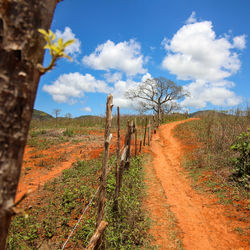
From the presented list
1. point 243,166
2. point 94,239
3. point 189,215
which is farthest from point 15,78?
point 243,166

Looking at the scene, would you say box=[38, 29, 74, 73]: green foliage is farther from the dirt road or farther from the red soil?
the red soil

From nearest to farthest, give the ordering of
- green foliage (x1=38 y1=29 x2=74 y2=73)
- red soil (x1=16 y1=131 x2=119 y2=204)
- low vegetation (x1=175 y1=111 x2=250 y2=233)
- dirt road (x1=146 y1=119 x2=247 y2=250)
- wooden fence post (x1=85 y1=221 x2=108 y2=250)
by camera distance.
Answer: green foliage (x1=38 y1=29 x2=74 y2=73)
wooden fence post (x1=85 y1=221 x2=108 y2=250)
dirt road (x1=146 y1=119 x2=247 y2=250)
low vegetation (x1=175 y1=111 x2=250 y2=233)
red soil (x1=16 y1=131 x2=119 y2=204)

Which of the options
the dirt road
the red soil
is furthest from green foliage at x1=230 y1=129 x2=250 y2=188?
the red soil

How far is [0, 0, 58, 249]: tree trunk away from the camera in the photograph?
0.75 m

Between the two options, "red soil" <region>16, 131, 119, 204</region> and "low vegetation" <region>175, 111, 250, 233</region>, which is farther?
"red soil" <region>16, 131, 119, 204</region>

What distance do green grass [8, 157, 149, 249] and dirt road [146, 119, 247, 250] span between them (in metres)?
0.48

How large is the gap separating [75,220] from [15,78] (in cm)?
464

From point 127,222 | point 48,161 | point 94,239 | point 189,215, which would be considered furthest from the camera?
point 48,161

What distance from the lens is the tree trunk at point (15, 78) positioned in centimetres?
75

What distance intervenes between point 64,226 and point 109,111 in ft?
10.6

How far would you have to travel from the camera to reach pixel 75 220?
14.8 ft

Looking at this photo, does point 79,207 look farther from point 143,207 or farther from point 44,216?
point 143,207

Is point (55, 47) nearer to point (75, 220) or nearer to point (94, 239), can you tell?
point (94, 239)

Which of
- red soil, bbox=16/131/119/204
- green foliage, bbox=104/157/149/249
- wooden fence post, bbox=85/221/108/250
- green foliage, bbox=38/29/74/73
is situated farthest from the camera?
red soil, bbox=16/131/119/204
